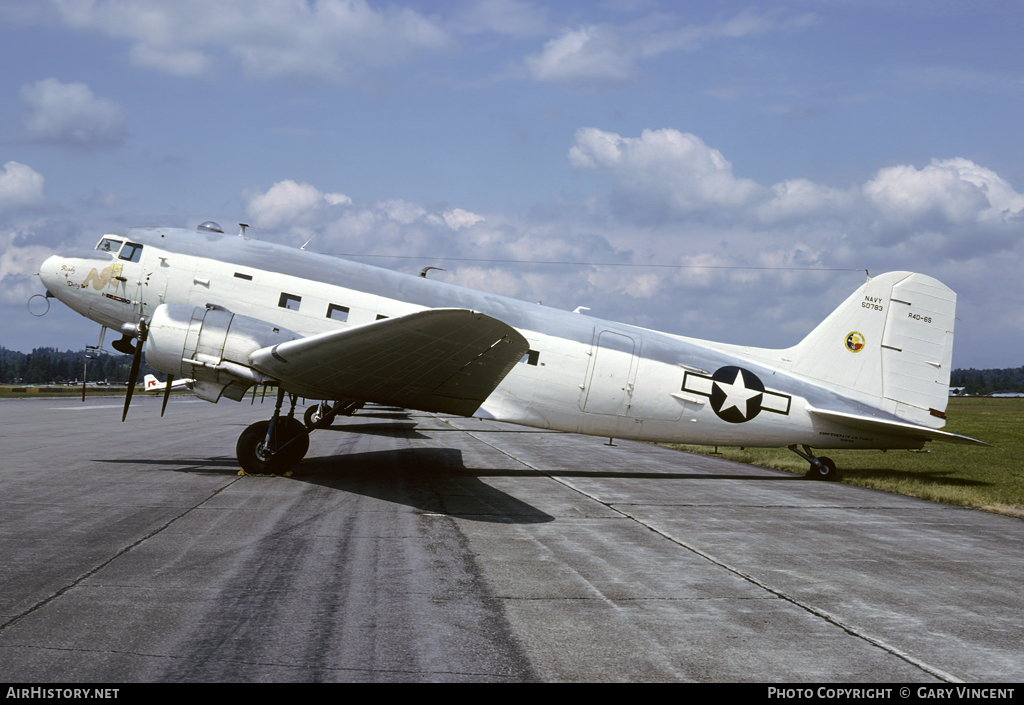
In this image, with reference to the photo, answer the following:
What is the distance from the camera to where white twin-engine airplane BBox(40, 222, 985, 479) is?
1245 cm

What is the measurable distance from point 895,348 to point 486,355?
10426 mm

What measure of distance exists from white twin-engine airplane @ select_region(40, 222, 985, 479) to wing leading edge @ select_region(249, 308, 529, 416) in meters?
0.05

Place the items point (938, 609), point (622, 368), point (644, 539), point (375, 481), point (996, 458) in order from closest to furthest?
point (938, 609) < point (644, 539) < point (375, 481) < point (622, 368) < point (996, 458)

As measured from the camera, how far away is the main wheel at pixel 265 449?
13594mm

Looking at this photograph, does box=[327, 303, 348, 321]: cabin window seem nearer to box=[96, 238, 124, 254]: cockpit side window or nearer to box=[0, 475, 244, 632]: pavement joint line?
box=[96, 238, 124, 254]: cockpit side window

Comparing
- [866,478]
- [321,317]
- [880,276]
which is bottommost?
[866,478]

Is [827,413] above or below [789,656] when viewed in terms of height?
above

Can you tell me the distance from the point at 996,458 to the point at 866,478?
9.96 m

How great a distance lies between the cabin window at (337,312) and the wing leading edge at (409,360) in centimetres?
133

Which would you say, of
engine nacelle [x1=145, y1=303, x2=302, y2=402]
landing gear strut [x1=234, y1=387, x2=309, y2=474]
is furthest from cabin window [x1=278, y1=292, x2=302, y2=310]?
landing gear strut [x1=234, y1=387, x2=309, y2=474]

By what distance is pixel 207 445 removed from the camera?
784 inches

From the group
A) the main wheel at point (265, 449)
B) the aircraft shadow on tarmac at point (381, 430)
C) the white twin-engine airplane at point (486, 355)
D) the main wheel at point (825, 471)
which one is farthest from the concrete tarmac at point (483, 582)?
the aircraft shadow on tarmac at point (381, 430)

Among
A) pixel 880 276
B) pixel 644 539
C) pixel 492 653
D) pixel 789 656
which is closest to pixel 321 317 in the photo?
pixel 644 539
